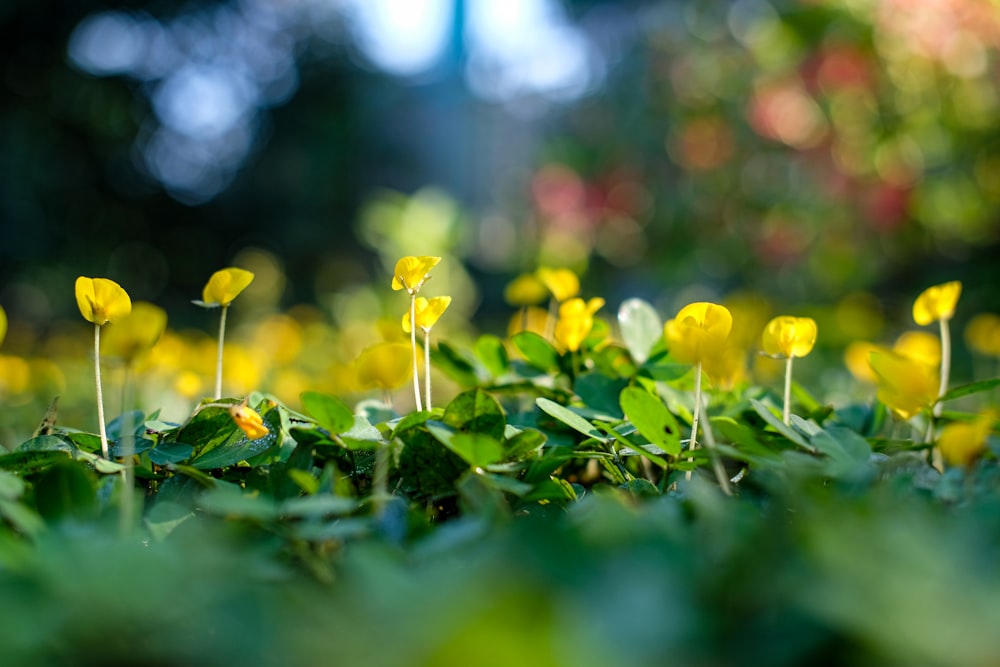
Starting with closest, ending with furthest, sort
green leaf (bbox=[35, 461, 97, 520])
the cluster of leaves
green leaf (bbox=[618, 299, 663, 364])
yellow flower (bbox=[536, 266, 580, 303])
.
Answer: the cluster of leaves, green leaf (bbox=[35, 461, 97, 520]), green leaf (bbox=[618, 299, 663, 364]), yellow flower (bbox=[536, 266, 580, 303])

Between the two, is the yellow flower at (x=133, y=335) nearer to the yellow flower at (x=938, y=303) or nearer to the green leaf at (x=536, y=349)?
the green leaf at (x=536, y=349)

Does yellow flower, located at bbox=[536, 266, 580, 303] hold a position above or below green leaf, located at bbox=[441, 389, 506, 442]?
above

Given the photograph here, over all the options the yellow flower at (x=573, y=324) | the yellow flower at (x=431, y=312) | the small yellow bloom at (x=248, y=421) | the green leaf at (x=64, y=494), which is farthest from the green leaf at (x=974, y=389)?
the green leaf at (x=64, y=494)

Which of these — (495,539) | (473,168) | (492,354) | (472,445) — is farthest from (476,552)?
(473,168)

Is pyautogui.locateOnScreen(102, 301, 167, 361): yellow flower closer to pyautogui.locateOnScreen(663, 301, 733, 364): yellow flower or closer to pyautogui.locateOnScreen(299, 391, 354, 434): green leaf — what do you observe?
pyautogui.locateOnScreen(299, 391, 354, 434): green leaf

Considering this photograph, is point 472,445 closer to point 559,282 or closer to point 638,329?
point 638,329

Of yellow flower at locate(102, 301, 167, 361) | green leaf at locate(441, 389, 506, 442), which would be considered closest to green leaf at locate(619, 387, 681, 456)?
green leaf at locate(441, 389, 506, 442)

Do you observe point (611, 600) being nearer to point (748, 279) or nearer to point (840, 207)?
point (840, 207)

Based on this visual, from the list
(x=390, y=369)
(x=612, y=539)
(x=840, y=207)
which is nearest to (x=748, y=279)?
(x=840, y=207)
